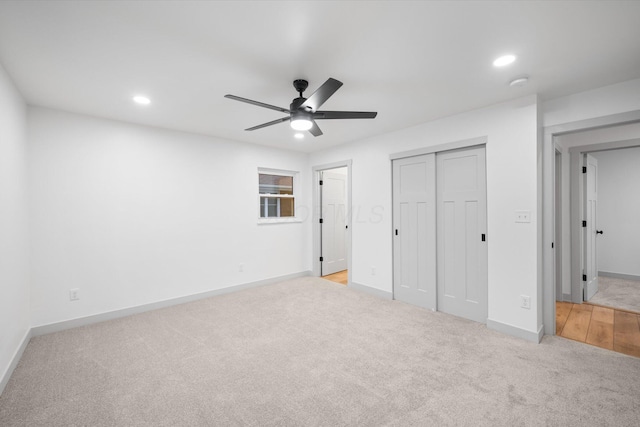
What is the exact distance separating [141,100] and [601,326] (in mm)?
5506

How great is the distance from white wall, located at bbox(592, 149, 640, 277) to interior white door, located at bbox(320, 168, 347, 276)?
456 centimetres

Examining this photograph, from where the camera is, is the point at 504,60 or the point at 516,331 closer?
the point at 504,60

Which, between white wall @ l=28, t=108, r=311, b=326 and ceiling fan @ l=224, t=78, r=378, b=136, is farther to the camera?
white wall @ l=28, t=108, r=311, b=326

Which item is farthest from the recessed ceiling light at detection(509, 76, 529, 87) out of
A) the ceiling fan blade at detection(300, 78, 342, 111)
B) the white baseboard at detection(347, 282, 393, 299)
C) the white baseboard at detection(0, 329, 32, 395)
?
the white baseboard at detection(0, 329, 32, 395)

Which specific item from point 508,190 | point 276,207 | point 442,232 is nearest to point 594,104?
point 508,190

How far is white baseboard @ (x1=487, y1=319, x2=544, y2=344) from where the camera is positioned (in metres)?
2.74

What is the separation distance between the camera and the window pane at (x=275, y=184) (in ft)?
16.6

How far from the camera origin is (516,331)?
2.87 meters

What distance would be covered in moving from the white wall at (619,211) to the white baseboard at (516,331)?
370 cm

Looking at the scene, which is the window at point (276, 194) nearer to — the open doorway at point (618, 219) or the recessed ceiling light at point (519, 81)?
the recessed ceiling light at point (519, 81)

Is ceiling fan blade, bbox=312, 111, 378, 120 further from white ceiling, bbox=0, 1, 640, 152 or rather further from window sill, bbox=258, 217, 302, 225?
window sill, bbox=258, 217, 302, 225

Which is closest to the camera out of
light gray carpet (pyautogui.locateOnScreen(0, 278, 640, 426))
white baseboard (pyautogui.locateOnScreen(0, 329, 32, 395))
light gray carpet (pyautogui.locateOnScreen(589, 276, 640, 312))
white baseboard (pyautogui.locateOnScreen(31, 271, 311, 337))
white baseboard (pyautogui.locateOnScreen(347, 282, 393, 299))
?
light gray carpet (pyautogui.locateOnScreen(0, 278, 640, 426))

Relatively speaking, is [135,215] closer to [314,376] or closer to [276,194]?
[276,194]

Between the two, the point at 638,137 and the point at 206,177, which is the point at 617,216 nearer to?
the point at 638,137
